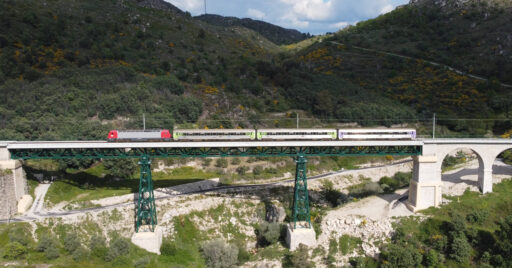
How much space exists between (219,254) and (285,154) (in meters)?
12.7

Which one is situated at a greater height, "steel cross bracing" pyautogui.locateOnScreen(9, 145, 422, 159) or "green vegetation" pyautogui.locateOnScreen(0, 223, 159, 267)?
"steel cross bracing" pyautogui.locateOnScreen(9, 145, 422, 159)

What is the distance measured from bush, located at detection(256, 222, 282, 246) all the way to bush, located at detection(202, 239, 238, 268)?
4401 mm

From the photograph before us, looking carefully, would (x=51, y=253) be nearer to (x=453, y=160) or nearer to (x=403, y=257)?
(x=403, y=257)

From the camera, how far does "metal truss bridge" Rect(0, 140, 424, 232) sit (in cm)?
3381

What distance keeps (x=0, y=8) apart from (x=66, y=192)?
59.2 metres

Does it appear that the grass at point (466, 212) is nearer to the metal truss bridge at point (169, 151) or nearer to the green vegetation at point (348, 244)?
the green vegetation at point (348, 244)

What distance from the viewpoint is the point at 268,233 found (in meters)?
36.3

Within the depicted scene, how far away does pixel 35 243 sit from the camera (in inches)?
1235

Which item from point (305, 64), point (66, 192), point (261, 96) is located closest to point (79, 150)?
point (66, 192)

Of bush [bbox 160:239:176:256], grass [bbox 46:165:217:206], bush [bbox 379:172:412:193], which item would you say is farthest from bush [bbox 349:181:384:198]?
bush [bbox 160:239:176:256]

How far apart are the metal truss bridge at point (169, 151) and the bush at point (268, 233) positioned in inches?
109

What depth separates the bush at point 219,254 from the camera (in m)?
32.5

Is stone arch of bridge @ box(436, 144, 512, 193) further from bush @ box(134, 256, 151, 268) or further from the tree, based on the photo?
bush @ box(134, 256, 151, 268)

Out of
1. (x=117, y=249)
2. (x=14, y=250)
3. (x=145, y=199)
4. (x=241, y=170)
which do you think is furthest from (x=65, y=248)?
(x=241, y=170)
